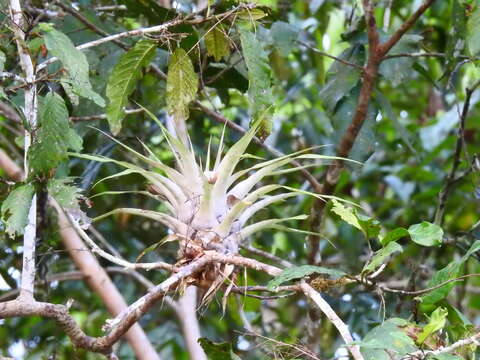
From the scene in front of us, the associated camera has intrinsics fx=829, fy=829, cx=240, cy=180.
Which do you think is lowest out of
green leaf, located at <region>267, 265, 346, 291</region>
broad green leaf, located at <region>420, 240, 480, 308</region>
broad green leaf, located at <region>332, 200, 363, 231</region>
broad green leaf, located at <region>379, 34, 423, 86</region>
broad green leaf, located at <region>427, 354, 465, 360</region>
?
broad green leaf, located at <region>420, 240, 480, 308</region>

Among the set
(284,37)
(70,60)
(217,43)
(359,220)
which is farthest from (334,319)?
(284,37)

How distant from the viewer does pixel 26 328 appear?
3006 millimetres

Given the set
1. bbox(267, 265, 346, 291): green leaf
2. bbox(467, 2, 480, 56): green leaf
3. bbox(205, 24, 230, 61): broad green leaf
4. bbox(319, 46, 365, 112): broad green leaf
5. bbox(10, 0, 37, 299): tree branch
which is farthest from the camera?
bbox(319, 46, 365, 112): broad green leaf

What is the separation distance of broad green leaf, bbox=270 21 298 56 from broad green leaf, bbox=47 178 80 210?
35.1 inches

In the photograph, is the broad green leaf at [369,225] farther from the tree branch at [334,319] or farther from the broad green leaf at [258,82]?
the broad green leaf at [258,82]

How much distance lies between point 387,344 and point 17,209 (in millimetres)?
656

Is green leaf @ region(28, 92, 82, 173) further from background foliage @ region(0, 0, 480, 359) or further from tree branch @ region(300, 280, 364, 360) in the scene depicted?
tree branch @ region(300, 280, 364, 360)

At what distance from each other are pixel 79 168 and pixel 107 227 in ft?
1.07

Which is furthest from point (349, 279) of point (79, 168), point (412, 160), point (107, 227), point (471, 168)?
point (412, 160)

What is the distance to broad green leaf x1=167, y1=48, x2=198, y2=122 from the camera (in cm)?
170

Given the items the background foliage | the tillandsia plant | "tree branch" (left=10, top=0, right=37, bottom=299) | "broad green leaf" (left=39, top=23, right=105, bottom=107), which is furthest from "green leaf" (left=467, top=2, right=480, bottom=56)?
"tree branch" (left=10, top=0, right=37, bottom=299)

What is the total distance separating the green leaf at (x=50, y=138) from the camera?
4.77 ft

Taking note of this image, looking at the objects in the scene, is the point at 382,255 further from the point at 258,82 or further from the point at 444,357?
the point at 258,82

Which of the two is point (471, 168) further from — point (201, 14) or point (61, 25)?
point (61, 25)
